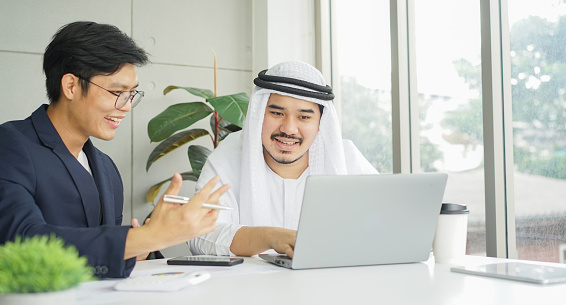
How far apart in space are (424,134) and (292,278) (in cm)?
227

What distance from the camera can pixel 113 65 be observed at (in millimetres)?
2113

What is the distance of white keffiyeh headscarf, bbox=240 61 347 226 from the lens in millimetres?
2402

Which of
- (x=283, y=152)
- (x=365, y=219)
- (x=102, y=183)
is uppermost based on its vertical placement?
(x=283, y=152)

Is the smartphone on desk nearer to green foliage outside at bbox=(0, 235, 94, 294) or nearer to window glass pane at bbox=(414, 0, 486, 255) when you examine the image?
green foliage outside at bbox=(0, 235, 94, 294)

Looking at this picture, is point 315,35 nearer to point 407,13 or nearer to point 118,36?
point 407,13

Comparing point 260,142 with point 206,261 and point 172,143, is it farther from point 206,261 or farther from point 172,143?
point 172,143

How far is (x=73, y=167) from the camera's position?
2020 millimetres

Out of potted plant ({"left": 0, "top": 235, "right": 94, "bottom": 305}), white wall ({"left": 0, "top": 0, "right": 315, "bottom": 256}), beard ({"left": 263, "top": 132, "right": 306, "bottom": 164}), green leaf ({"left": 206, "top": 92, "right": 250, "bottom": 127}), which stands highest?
white wall ({"left": 0, "top": 0, "right": 315, "bottom": 256})

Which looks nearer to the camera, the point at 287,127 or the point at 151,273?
the point at 151,273

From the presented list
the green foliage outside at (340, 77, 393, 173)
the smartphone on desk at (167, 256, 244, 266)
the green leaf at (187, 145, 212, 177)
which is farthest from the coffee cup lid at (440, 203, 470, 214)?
the green leaf at (187, 145, 212, 177)

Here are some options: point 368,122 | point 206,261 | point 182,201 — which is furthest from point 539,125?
point 182,201

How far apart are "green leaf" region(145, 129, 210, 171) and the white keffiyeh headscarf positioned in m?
1.45

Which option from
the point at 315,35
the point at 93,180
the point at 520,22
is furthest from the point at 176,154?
the point at 520,22

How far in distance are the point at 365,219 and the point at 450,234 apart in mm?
340
